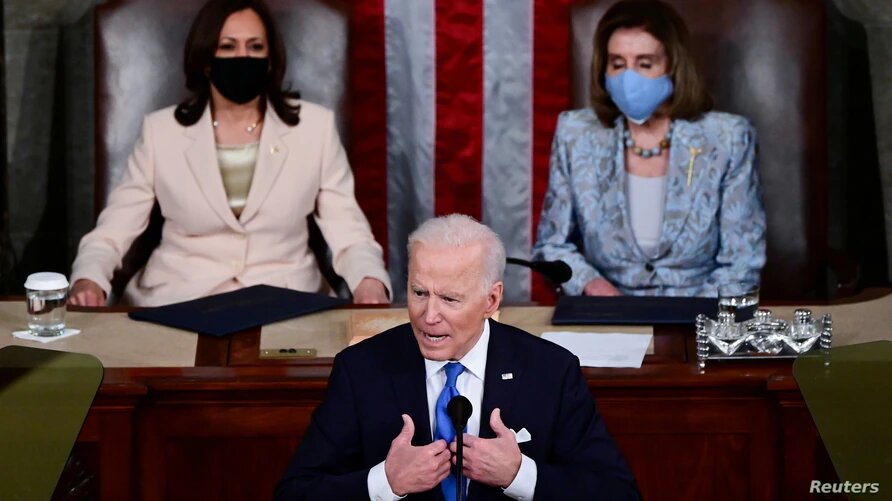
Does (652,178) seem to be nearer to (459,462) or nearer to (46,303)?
(46,303)

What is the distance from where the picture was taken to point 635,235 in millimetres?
4469

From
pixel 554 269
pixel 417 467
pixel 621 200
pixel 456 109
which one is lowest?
pixel 417 467

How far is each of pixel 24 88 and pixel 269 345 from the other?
217 cm

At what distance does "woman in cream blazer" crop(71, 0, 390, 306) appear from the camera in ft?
14.6

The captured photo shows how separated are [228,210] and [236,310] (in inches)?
34.6

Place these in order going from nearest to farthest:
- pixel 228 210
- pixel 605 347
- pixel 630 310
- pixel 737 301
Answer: pixel 605 347 < pixel 737 301 < pixel 630 310 < pixel 228 210

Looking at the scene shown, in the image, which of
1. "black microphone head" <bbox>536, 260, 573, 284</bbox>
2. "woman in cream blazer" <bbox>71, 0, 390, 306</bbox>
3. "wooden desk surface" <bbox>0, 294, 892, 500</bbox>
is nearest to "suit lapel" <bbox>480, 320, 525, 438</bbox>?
"wooden desk surface" <bbox>0, 294, 892, 500</bbox>

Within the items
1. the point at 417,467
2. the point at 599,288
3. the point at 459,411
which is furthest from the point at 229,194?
the point at 459,411

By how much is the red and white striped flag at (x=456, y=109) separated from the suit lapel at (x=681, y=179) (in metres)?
0.81

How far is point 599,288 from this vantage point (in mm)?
4262

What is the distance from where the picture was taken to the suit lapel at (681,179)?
4367 mm

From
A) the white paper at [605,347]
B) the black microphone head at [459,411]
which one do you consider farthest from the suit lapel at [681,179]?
the black microphone head at [459,411]

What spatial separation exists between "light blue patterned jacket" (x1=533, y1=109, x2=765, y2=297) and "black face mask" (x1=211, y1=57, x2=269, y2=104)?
89 centimetres

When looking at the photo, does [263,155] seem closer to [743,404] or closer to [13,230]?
[13,230]
